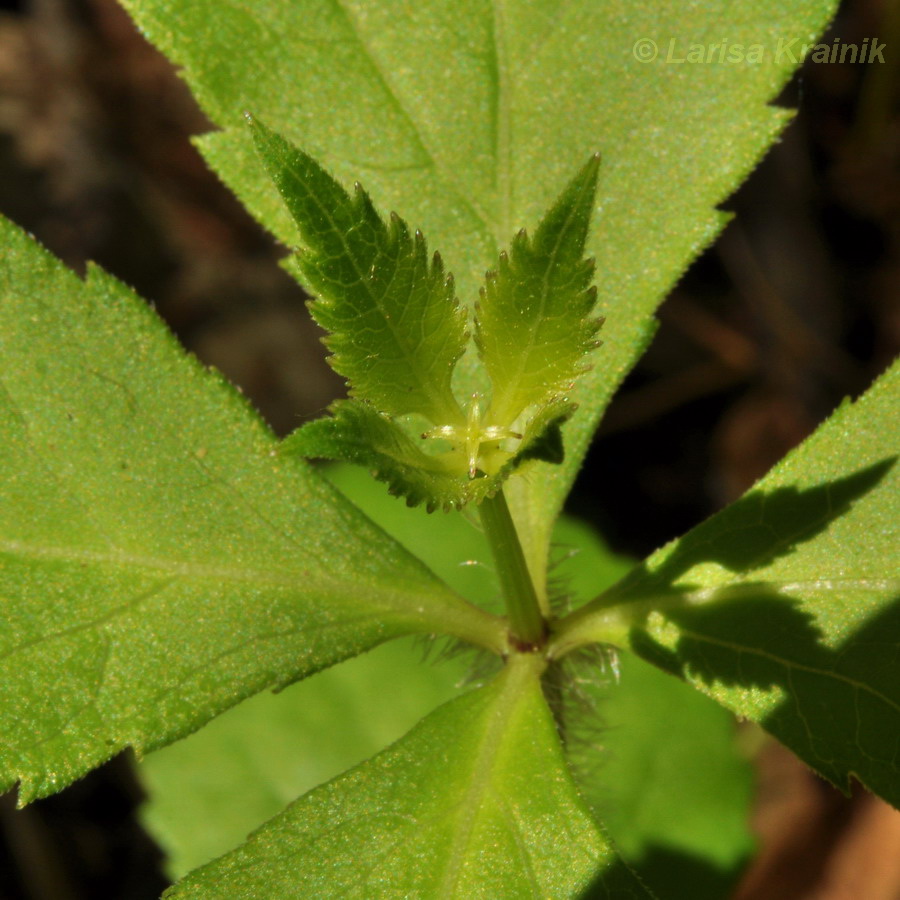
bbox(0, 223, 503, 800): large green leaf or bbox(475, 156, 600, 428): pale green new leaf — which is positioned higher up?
bbox(475, 156, 600, 428): pale green new leaf

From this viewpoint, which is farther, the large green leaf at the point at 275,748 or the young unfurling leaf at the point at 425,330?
the large green leaf at the point at 275,748

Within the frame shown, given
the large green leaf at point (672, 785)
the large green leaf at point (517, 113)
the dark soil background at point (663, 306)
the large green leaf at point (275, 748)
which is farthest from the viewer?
the dark soil background at point (663, 306)

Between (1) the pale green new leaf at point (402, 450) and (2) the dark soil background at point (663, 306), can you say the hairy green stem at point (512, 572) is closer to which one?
(1) the pale green new leaf at point (402, 450)

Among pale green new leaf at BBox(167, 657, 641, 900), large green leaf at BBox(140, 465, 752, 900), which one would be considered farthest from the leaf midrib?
large green leaf at BBox(140, 465, 752, 900)

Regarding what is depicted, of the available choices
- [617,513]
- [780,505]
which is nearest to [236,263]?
[617,513]

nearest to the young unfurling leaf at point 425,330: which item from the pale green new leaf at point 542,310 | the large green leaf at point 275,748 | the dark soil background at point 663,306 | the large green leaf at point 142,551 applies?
the pale green new leaf at point 542,310

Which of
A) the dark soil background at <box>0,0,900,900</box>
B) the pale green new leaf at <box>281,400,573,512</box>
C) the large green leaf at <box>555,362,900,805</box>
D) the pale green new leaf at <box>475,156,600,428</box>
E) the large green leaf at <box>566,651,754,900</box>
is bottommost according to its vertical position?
the large green leaf at <box>566,651,754,900</box>

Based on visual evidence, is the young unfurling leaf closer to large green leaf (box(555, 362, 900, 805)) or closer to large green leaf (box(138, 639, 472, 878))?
large green leaf (box(555, 362, 900, 805))
